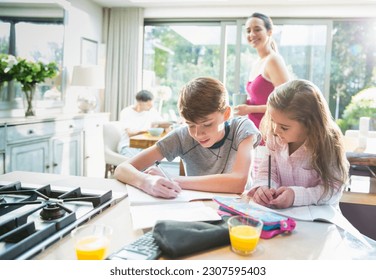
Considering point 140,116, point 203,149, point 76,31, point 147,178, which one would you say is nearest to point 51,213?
point 147,178

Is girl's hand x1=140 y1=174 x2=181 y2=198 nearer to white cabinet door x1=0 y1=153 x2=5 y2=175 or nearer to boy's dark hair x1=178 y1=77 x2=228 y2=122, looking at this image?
boy's dark hair x1=178 y1=77 x2=228 y2=122

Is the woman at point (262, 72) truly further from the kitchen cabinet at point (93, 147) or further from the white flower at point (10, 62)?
the kitchen cabinet at point (93, 147)

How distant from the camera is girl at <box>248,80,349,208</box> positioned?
1.12m

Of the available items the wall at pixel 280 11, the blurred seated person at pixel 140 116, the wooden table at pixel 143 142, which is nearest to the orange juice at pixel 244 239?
the wooden table at pixel 143 142

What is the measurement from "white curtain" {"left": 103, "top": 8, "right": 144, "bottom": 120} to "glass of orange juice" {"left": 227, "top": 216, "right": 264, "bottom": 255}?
4382 millimetres

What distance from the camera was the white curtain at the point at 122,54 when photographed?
487 cm

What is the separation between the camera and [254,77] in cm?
228

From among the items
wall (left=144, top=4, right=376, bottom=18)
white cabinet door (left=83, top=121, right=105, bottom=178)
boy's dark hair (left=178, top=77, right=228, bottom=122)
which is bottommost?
white cabinet door (left=83, top=121, right=105, bottom=178)

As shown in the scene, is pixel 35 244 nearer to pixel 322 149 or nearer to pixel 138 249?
pixel 138 249

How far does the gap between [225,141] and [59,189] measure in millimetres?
661

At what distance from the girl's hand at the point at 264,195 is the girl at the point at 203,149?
0.37 feet

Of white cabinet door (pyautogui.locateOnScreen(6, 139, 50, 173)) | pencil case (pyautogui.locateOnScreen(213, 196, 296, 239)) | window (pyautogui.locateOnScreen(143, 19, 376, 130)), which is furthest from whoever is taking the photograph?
window (pyautogui.locateOnScreen(143, 19, 376, 130))

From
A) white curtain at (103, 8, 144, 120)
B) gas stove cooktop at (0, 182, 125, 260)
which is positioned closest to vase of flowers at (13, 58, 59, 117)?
white curtain at (103, 8, 144, 120)
